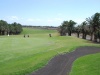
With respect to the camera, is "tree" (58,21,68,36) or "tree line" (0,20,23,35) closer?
"tree" (58,21,68,36)

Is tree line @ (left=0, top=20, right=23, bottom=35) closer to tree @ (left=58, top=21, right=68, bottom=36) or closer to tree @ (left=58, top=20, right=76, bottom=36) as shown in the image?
tree @ (left=58, top=21, right=68, bottom=36)

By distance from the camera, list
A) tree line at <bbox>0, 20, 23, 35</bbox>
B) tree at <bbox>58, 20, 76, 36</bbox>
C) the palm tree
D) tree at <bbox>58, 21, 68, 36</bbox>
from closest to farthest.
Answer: the palm tree, tree at <bbox>58, 20, 76, 36</bbox>, tree at <bbox>58, 21, 68, 36</bbox>, tree line at <bbox>0, 20, 23, 35</bbox>

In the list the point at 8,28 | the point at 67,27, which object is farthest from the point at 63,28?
the point at 8,28

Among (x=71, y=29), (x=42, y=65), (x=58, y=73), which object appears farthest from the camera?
(x=71, y=29)

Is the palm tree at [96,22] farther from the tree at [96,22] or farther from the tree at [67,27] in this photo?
the tree at [67,27]

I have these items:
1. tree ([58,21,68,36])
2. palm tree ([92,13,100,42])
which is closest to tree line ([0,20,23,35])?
tree ([58,21,68,36])

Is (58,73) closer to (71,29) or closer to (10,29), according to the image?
(71,29)

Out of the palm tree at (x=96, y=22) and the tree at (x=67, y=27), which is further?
the tree at (x=67, y=27)

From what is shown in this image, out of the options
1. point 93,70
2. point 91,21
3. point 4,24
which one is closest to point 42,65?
point 93,70

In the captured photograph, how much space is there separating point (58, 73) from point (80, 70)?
2.98 meters

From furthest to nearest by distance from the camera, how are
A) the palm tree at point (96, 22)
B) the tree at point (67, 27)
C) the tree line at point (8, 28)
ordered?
the tree line at point (8, 28) < the tree at point (67, 27) < the palm tree at point (96, 22)

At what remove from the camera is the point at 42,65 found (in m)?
27.4

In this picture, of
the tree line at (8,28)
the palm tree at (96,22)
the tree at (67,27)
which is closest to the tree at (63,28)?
the tree at (67,27)

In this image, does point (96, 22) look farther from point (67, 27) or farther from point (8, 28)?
point (8, 28)
